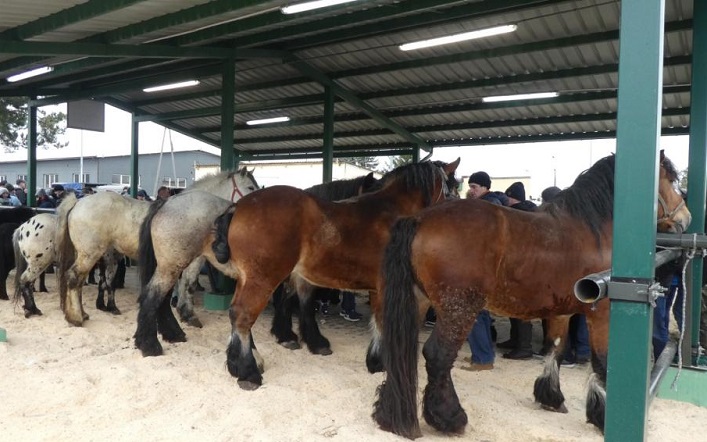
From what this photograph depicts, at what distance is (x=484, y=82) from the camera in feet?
30.7

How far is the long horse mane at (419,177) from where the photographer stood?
525 centimetres

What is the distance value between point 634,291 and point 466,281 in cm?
155

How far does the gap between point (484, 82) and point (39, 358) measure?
815cm

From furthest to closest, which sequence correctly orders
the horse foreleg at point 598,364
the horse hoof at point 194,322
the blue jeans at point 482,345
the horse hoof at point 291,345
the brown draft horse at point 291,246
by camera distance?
the horse hoof at point 194,322 → the horse hoof at point 291,345 → the blue jeans at point 482,345 → the brown draft horse at point 291,246 → the horse foreleg at point 598,364

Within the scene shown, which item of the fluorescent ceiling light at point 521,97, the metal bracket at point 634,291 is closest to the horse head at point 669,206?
the metal bracket at point 634,291

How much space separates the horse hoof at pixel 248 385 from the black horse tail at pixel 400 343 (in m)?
1.27

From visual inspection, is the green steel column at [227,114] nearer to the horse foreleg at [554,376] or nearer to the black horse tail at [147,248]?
the black horse tail at [147,248]

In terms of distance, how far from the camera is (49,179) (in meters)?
45.2

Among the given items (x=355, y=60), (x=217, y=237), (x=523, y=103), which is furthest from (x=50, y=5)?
(x=523, y=103)

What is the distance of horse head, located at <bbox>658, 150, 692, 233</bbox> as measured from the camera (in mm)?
4070

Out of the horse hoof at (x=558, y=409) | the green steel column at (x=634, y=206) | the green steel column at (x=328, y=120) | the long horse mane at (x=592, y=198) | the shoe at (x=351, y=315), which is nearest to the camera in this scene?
the green steel column at (x=634, y=206)

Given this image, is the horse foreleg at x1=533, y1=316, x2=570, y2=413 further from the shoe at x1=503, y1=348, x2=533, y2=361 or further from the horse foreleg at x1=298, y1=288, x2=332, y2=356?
the horse foreleg at x1=298, y1=288, x2=332, y2=356

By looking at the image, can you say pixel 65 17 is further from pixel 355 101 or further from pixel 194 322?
pixel 355 101

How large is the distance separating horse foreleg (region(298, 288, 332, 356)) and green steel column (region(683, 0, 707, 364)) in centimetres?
354
